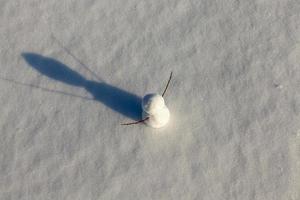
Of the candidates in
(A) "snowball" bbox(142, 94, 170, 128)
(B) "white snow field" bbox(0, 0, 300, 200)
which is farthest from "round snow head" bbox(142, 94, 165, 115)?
(B) "white snow field" bbox(0, 0, 300, 200)

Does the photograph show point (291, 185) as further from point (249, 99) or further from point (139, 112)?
point (139, 112)

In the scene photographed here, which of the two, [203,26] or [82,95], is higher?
[203,26]

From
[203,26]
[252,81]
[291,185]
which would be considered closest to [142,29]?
[203,26]

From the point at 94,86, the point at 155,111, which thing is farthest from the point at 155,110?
the point at 94,86

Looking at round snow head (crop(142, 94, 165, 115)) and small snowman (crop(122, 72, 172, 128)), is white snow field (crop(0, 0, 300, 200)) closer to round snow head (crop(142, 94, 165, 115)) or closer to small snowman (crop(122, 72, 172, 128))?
small snowman (crop(122, 72, 172, 128))

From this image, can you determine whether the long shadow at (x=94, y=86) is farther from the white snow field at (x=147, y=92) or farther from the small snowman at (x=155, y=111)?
the small snowman at (x=155, y=111)

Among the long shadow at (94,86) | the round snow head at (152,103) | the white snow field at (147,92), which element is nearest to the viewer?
the round snow head at (152,103)

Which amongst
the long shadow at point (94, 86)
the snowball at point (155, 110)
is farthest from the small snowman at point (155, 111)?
the long shadow at point (94, 86)
